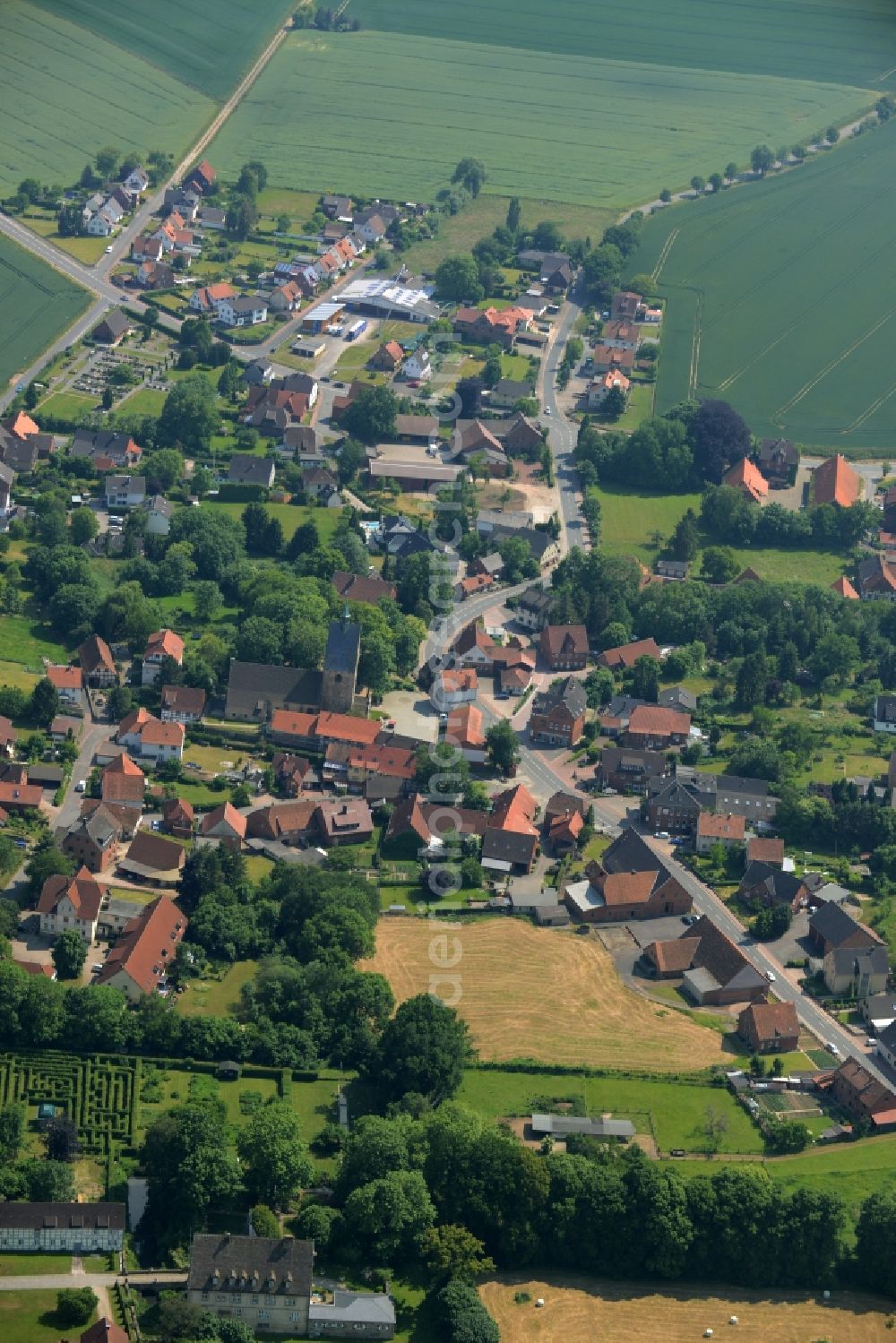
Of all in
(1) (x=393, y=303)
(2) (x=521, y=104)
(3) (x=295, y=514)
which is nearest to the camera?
(3) (x=295, y=514)

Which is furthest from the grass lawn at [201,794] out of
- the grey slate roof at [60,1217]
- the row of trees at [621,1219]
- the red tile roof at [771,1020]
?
the grey slate roof at [60,1217]

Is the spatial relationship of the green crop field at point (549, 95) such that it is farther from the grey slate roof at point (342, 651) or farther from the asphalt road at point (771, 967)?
the asphalt road at point (771, 967)

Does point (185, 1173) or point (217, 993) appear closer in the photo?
point (185, 1173)

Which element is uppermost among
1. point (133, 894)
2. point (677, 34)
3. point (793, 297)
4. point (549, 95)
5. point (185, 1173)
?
point (677, 34)

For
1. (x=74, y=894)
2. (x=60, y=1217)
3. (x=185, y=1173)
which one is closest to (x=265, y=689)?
(x=74, y=894)

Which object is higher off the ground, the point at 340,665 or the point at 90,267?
the point at 90,267

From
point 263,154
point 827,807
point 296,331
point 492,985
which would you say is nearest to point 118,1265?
point 492,985

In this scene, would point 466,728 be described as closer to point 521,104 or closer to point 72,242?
point 72,242

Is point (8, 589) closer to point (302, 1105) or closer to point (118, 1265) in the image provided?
point (302, 1105)
